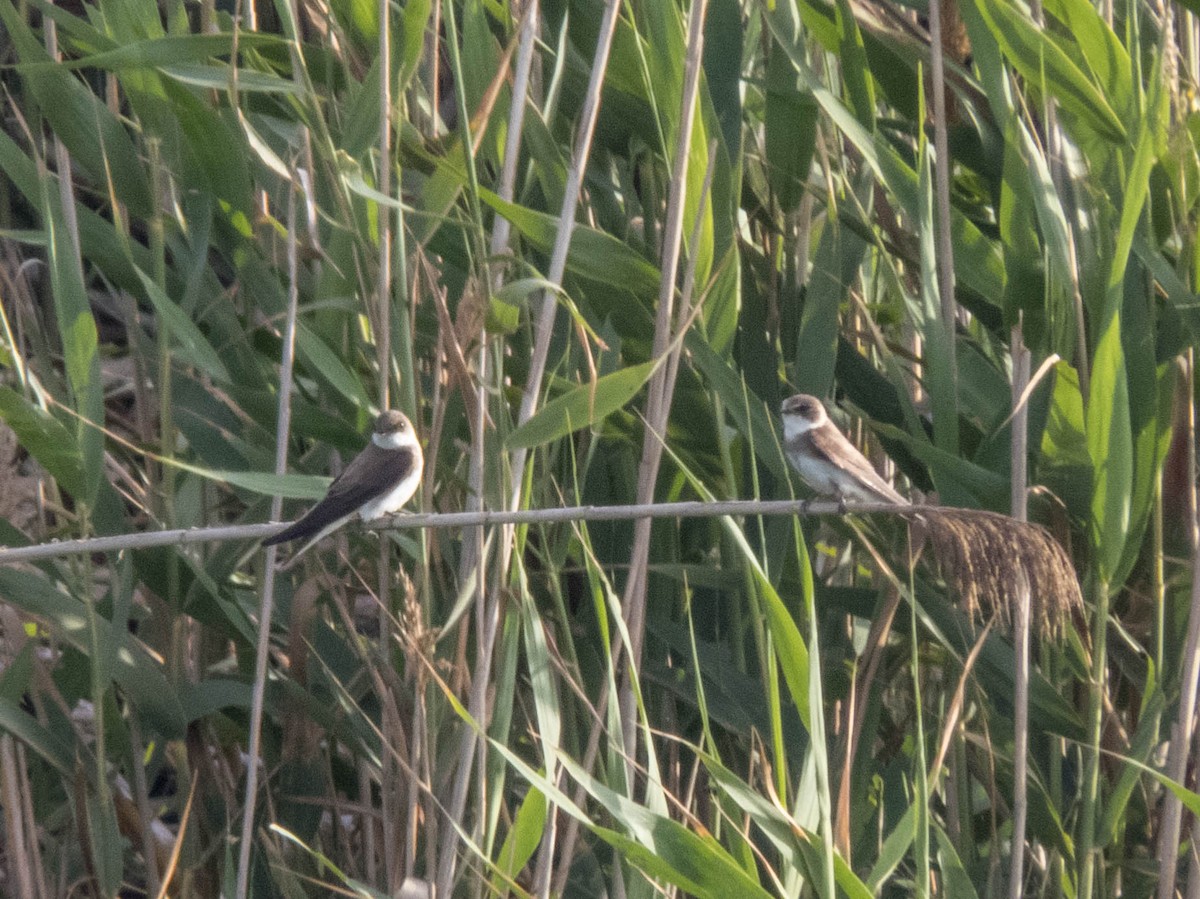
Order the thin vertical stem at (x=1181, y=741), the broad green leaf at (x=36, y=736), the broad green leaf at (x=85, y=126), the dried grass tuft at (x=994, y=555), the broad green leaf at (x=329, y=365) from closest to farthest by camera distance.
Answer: the dried grass tuft at (x=994, y=555)
the thin vertical stem at (x=1181, y=741)
the broad green leaf at (x=329, y=365)
the broad green leaf at (x=85, y=126)
the broad green leaf at (x=36, y=736)

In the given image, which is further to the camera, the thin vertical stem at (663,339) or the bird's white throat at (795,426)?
the bird's white throat at (795,426)

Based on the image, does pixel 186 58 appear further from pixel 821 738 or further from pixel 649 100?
pixel 821 738

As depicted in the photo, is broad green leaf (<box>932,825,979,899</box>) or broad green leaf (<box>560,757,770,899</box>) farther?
broad green leaf (<box>932,825,979,899</box>)

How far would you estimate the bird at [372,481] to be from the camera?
265cm

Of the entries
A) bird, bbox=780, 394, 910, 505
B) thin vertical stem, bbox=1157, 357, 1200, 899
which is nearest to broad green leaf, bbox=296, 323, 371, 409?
bird, bbox=780, 394, 910, 505

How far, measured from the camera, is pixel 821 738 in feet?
6.63

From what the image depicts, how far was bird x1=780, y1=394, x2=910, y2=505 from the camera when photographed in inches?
111

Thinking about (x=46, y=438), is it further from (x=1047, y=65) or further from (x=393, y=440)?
(x=1047, y=65)

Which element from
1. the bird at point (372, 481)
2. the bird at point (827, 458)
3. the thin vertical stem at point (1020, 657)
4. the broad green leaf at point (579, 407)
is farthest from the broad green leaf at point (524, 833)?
the bird at point (827, 458)

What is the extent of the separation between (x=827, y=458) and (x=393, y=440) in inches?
33.3

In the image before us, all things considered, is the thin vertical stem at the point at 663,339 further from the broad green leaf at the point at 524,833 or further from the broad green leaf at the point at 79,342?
the broad green leaf at the point at 79,342

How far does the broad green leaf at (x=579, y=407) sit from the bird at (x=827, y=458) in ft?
1.71

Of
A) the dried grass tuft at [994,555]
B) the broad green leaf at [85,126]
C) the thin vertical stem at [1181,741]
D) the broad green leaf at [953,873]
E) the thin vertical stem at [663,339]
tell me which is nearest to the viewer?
the dried grass tuft at [994,555]

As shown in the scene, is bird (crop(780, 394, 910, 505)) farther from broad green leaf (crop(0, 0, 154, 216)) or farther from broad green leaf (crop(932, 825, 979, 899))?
broad green leaf (crop(0, 0, 154, 216))
